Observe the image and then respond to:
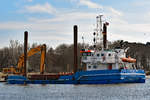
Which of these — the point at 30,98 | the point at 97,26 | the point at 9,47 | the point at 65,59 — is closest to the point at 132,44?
the point at 65,59

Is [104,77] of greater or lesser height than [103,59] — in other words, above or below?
below

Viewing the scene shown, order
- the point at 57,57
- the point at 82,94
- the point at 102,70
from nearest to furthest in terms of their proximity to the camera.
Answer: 1. the point at 82,94
2. the point at 102,70
3. the point at 57,57

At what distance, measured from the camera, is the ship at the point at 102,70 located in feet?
178

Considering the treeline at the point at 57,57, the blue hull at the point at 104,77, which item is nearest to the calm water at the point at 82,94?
the blue hull at the point at 104,77

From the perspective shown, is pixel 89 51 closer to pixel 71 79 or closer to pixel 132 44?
pixel 71 79

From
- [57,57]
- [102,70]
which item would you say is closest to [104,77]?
[102,70]

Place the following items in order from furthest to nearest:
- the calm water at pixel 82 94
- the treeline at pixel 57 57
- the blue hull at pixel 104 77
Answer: the treeline at pixel 57 57 < the blue hull at pixel 104 77 < the calm water at pixel 82 94

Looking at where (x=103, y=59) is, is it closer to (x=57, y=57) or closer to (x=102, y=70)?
(x=102, y=70)

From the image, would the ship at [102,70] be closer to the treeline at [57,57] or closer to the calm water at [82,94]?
the calm water at [82,94]

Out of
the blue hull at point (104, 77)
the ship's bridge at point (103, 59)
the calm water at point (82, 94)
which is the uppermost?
the ship's bridge at point (103, 59)

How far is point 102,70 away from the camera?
54375mm

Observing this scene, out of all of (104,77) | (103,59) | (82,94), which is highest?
(103,59)

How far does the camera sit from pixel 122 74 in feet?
178

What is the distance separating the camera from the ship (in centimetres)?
5438
